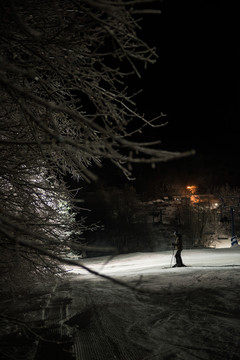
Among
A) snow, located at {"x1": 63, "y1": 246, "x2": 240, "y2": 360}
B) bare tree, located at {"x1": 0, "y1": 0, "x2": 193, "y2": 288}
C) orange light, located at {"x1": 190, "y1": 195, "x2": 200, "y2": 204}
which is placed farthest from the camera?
orange light, located at {"x1": 190, "y1": 195, "x2": 200, "y2": 204}

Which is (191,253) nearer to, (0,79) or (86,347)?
(86,347)

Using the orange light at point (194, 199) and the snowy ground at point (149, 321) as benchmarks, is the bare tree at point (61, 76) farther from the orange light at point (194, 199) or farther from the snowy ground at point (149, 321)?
the orange light at point (194, 199)

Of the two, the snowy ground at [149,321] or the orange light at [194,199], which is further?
the orange light at [194,199]

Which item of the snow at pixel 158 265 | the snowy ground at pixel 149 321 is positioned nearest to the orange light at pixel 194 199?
the snow at pixel 158 265

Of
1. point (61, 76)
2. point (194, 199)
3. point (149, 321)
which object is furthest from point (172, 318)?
point (194, 199)

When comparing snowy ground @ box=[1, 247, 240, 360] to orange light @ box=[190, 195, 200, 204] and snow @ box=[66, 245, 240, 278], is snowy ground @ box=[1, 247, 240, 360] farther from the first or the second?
orange light @ box=[190, 195, 200, 204]

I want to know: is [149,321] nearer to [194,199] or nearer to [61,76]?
[61,76]

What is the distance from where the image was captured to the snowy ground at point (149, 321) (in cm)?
387

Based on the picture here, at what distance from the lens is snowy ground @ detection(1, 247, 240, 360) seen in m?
3.87

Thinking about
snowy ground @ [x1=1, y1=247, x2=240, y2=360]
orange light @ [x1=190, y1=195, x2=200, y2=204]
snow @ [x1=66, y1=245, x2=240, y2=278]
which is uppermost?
orange light @ [x1=190, y1=195, x2=200, y2=204]

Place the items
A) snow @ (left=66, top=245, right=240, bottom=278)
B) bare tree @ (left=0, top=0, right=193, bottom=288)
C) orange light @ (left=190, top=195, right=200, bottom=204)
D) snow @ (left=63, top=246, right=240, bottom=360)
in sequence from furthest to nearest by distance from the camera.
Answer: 1. orange light @ (left=190, top=195, right=200, bottom=204)
2. snow @ (left=66, top=245, right=240, bottom=278)
3. snow @ (left=63, top=246, right=240, bottom=360)
4. bare tree @ (left=0, top=0, right=193, bottom=288)

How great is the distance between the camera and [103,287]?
8406 mm

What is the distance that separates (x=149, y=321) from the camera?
5012 mm

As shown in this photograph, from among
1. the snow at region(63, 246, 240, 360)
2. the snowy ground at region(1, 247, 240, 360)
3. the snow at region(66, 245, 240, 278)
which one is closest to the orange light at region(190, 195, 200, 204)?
the snow at region(66, 245, 240, 278)
